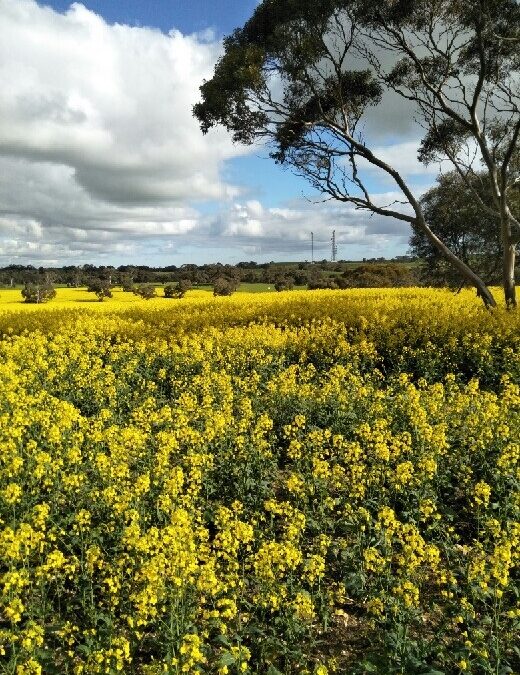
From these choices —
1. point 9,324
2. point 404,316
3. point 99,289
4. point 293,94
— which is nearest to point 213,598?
point 404,316

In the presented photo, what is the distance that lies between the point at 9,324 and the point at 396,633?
696 inches

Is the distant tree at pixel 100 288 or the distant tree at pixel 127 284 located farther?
the distant tree at pixel 127 284

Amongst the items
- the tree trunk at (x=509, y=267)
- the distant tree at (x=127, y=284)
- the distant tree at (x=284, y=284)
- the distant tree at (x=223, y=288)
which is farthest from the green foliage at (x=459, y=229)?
the distant tree at (x=127, y=284)

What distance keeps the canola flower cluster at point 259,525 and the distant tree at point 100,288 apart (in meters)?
31.5

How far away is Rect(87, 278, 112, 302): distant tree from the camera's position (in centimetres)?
4549

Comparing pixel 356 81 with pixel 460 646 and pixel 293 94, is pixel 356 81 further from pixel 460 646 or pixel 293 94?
pixel 460 646

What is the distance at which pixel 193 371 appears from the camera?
14.4 metres

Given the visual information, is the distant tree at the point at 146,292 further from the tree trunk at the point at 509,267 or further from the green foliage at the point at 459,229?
the tree trunk at the point at 509,267

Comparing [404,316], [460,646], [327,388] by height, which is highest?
[404,316]

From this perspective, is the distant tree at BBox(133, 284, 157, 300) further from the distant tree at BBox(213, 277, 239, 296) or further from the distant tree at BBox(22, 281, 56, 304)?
the distant tree at BBox(22, 281, 56, 304)

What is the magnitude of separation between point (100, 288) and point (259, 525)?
4436 centimetres

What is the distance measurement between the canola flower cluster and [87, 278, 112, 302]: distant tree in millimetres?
31453

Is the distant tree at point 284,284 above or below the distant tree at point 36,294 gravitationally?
above

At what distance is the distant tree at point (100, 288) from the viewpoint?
4549cm
